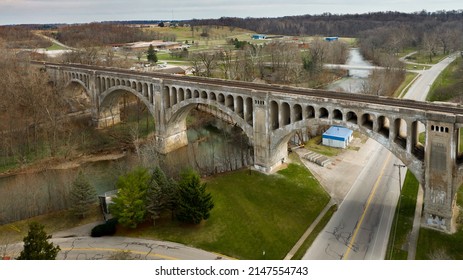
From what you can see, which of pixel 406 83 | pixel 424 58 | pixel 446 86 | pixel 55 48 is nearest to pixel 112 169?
pixel 446 86

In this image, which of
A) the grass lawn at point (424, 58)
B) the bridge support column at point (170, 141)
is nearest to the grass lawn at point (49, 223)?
the bridge support column at point (170, 141)

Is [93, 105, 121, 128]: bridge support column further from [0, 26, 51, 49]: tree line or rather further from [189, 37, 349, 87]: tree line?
[0, 26, 51, 49]: tree line

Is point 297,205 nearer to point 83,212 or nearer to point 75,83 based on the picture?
point 83,212

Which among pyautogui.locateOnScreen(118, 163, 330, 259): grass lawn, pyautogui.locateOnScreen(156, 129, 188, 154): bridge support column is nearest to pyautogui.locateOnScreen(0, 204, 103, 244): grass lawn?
pyautogui.locateOnScreen(118, 163, 330, 259): grass lawn

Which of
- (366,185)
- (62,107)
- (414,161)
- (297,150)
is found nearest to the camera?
(414,161)

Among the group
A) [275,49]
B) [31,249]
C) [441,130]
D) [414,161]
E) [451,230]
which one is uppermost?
[275,49]

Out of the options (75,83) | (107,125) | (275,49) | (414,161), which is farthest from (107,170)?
(275,49)

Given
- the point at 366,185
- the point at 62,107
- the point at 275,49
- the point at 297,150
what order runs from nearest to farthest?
the point at 366,185
the point at 297,150
the point at 62,107
the point at 275,49
